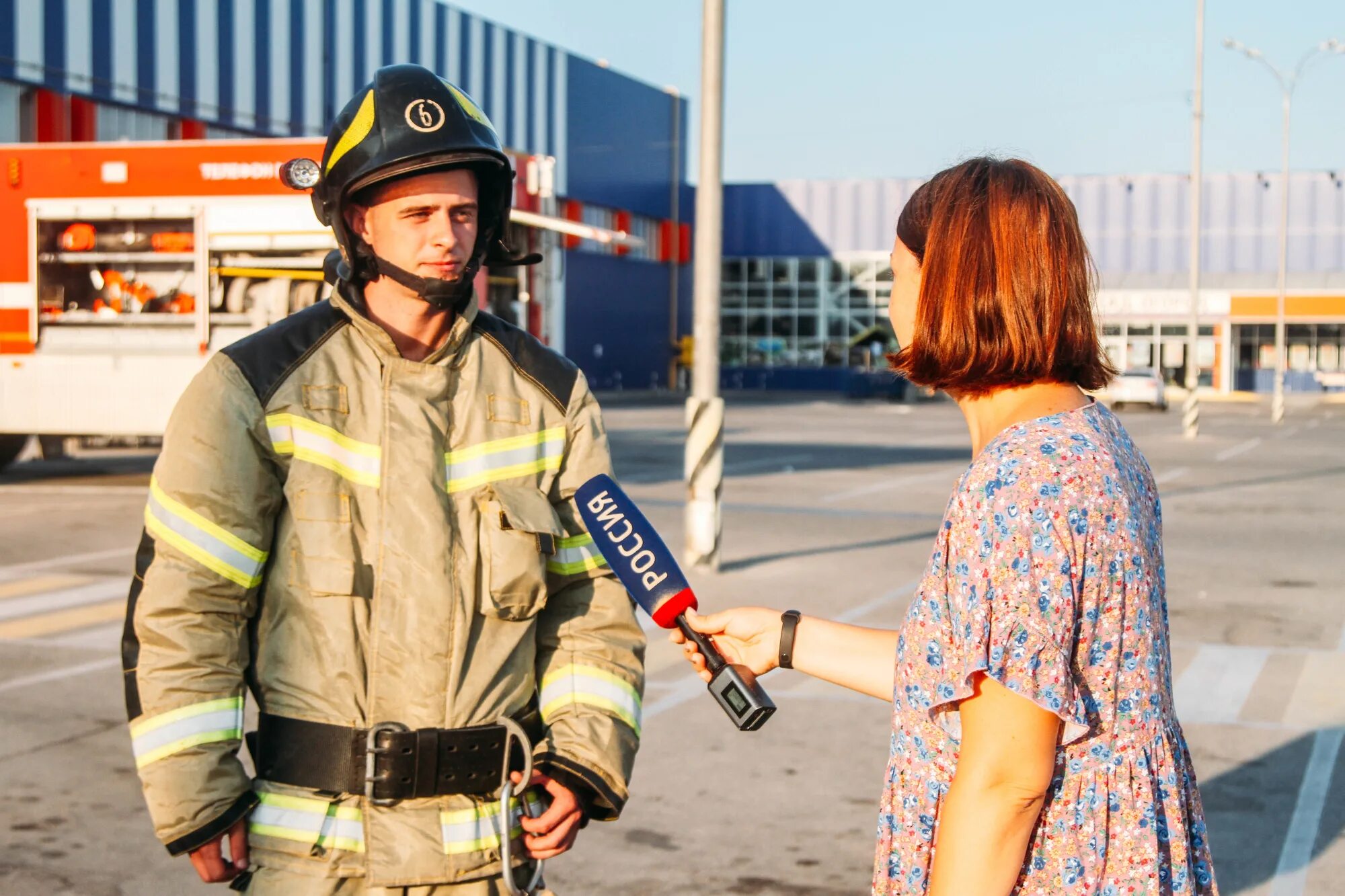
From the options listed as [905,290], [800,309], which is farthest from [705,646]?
[800,309]

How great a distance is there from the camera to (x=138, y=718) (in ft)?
8.39

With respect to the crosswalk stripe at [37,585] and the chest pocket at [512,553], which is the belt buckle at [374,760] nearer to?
the chest pocket at [512,553]

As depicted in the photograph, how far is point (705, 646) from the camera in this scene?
266cm

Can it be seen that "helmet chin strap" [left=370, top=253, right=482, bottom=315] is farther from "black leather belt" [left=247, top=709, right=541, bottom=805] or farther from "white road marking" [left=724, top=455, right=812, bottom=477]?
"white road marking" [left=724, top=455, right=812, bottom=477]

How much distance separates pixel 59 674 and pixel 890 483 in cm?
1284

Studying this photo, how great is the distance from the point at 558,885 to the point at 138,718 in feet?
9.45

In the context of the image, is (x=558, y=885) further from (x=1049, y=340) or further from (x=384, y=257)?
(x=1049, y=340)

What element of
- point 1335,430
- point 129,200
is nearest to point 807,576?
point 129,200

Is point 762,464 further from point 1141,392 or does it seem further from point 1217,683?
point 1141,392

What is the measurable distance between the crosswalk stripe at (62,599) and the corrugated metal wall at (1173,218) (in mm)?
52361

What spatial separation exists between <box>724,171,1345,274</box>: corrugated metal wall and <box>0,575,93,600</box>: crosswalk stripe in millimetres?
52169

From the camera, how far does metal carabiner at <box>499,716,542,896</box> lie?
267 centimetres

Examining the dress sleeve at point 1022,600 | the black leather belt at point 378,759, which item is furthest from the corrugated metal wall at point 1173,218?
the dress sleeve at point 1022,600

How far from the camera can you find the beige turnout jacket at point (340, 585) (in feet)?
8.44
